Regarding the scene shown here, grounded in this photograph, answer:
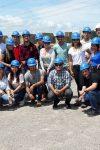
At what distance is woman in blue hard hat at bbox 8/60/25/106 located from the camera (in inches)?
378

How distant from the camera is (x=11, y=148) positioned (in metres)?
6.11

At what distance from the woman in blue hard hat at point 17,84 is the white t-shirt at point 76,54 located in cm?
150

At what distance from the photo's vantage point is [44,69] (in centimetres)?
984

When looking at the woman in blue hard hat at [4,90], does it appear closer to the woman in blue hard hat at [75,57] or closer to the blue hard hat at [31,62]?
the blue hard hat at [31,62]

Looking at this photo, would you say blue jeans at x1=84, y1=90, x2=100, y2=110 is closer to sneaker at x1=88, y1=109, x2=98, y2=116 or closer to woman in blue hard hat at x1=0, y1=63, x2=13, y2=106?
sneaker at x1=88, y1=109, x2=98, y2=116

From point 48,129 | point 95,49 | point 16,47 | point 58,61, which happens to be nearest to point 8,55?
point 16,47

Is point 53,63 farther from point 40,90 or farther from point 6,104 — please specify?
point 6,104

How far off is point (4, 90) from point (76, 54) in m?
2.21

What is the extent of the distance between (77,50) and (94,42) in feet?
3.11

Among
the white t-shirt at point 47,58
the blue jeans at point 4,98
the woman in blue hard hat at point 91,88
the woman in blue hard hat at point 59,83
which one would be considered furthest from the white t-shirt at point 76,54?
the blue jeans at point 4,98

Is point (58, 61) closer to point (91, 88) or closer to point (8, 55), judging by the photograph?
point (91, 88)

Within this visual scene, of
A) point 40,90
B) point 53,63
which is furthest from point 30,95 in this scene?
point 53,63

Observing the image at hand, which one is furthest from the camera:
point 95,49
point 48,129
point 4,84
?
point 4,84

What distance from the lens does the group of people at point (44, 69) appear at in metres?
9.11
